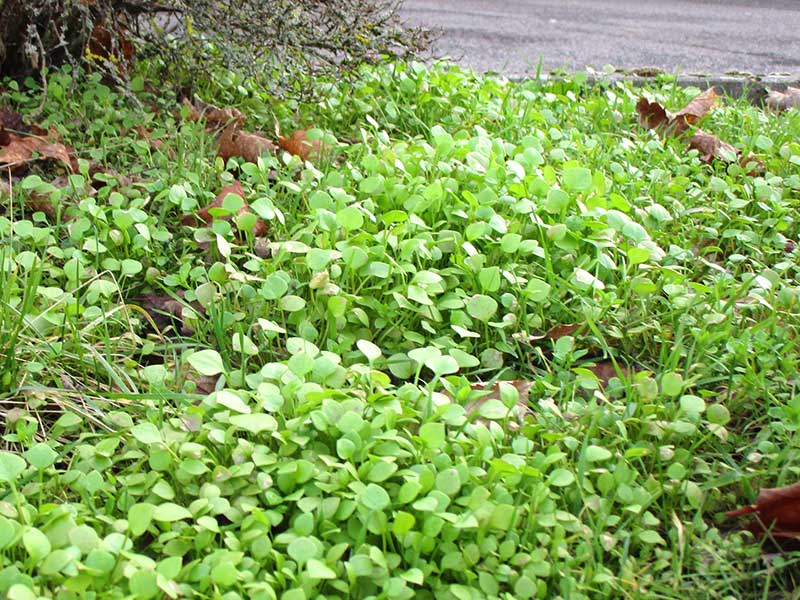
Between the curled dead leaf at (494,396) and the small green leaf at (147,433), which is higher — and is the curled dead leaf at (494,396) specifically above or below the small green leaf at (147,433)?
below

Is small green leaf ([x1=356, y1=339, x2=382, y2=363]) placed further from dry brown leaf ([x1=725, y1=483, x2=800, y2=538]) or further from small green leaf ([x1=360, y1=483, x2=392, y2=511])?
dry brown leaf ([x1=725, y1=483, x2=800, y2=538])

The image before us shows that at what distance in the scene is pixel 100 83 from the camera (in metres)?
3.49

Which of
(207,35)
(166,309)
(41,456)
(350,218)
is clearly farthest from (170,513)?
(207,35)

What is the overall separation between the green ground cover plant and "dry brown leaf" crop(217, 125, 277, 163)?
0.25 feet

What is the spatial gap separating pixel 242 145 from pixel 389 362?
128 centimetres

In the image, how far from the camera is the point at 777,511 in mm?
1764

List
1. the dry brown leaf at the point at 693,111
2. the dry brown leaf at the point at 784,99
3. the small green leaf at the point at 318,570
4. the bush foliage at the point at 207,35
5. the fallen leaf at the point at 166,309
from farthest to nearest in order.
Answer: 1. the dry brown leaf at the point at 784,99
2. the dry brown leaf at the point at 693,111
3. the bush foliage at the point at 207,35
4. the fallen leaf at the point at 166,309
5. the small green leaf at the point at 318,570

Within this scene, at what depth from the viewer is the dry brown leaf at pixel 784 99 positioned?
166 inches

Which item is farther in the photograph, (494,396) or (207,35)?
(207,35)

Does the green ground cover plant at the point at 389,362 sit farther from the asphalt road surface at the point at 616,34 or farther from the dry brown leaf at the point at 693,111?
the asphalt road surface at the point at 616,34

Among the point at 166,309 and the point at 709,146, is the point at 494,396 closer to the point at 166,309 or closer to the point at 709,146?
the point at 166,309

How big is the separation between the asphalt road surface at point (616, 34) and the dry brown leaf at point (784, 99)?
2.13 feet

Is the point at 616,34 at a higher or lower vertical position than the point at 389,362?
higher

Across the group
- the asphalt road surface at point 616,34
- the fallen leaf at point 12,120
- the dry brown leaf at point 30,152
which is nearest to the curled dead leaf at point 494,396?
the dry brown leaf at point 30,152
